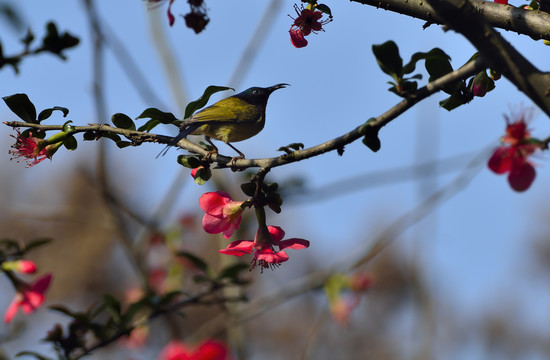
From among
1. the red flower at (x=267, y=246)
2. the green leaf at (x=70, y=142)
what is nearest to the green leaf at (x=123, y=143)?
the green leaf at (x=70, y=142)

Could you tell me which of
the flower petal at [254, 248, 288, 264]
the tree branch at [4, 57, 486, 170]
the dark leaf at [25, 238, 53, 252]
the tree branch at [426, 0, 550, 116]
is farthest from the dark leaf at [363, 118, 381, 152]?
the dark leaf at [25, 238, 53, 252]

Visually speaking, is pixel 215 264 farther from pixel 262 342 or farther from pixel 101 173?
pixel 101 173

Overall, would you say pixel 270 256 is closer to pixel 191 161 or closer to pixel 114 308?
pixel 191 161

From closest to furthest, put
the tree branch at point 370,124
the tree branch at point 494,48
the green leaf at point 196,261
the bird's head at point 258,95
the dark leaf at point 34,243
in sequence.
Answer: the tree branch at point 494,48 → the tree branch at point 370,124 → the dark leaf at point 34,243 → the green leaf at point 196,261 → the bird's head at point 258,95

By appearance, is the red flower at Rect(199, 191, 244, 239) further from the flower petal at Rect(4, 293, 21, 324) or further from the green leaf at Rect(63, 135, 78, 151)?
the flower petal at Rect(4, 293, 21, 324)

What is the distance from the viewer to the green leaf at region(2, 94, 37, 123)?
1257mm

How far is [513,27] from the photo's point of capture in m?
1.24

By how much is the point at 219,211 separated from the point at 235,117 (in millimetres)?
964

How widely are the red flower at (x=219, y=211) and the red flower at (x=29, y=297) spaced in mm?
1089

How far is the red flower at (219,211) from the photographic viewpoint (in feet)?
4.43

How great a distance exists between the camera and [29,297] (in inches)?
82.4

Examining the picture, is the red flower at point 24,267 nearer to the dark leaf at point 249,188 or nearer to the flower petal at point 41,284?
the flower petal at point 41,284

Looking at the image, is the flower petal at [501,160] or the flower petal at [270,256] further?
the flower petal at [270,256]

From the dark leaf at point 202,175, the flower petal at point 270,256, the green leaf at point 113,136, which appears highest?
the green leaf at point 113,136
